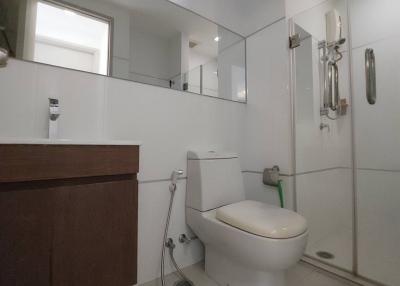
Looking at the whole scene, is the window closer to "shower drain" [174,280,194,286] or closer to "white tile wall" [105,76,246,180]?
"white tile wall" [105,76,246,180]

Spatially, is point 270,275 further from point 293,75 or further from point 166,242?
Answer: point 293,75

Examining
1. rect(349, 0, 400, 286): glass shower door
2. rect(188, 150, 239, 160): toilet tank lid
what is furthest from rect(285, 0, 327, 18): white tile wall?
rect(188, 150, 239, 160): toilet tank lid

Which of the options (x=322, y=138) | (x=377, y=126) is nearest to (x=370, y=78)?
(x=377, y=126)

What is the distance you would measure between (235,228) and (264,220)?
13 cm

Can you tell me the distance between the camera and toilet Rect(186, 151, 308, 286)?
33.3 inches

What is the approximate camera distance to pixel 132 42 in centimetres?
118

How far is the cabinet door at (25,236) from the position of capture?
573 millimetres

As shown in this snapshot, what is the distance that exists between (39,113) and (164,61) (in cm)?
72

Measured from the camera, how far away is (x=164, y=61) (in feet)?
4.25

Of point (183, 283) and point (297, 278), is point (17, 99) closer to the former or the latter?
point (183, 283)

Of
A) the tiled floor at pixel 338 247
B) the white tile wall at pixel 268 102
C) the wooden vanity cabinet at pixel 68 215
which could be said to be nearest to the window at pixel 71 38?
the wooden vanity cabinet at pixel 68 215

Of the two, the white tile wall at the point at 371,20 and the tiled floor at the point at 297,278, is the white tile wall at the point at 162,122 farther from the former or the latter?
the white tile wall at the point at 371,20

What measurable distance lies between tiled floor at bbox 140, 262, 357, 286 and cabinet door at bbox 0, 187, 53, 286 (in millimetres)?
646

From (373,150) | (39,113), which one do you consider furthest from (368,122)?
(39,113)
